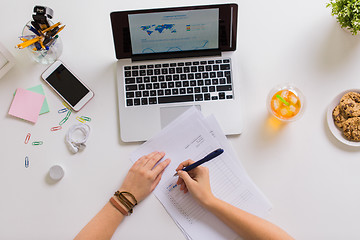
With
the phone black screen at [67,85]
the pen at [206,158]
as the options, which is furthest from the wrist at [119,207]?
the phone black screen at [67,85]

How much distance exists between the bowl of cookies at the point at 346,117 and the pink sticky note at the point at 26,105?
3.03 feet

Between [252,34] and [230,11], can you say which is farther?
[252,34]

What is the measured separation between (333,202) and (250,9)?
2.22ft

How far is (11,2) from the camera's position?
3.67 feet

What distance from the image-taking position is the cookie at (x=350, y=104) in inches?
40.3

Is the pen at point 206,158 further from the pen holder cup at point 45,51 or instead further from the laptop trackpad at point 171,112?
the pen holder cup at point 45,51

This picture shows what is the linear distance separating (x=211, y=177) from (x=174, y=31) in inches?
18.2

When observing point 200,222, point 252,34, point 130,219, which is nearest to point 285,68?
point 252,34

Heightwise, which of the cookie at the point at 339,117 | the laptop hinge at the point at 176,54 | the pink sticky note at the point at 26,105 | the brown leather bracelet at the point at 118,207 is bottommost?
the brown leather bracelet at the point at 118,207

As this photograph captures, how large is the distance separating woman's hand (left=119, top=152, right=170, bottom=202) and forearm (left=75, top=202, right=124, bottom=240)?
0.23ft

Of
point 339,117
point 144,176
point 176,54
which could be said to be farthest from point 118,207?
point 339,117

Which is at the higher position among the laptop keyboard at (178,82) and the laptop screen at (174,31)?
the laptop screen at (174,31)

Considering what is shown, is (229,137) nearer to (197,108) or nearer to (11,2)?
(197,108)

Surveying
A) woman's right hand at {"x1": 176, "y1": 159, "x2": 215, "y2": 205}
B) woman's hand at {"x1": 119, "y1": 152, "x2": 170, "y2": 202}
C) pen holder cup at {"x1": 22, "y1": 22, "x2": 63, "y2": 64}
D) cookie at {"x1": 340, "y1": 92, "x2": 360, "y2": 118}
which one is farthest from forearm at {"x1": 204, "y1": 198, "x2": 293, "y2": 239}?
pen holder cup at {"x1": 22, "y1": 22, "x2": 63, "y2": 64}
